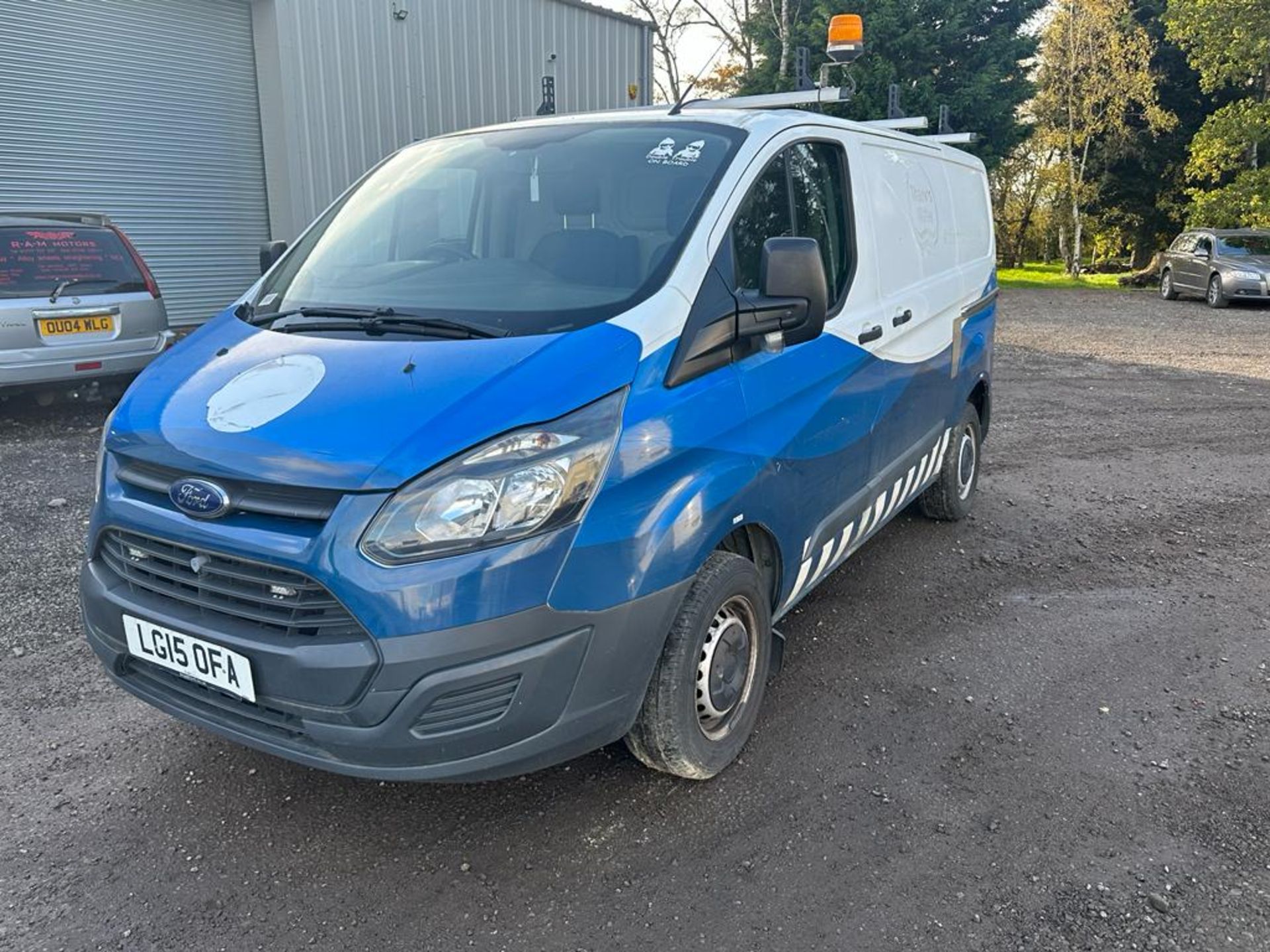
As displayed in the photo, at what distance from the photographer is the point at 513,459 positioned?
2.34 metres

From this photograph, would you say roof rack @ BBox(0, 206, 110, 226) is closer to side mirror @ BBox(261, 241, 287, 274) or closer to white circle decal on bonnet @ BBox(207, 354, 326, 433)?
side mirror @ BBox(261, 241, 287, 274)

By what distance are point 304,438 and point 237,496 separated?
23 centimetres

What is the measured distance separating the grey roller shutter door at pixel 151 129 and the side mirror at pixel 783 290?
10207 millimetres

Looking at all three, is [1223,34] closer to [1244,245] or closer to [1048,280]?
[1048,280]

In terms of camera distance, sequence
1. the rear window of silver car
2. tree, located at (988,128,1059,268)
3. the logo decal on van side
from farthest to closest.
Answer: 1. tree, located at (988,128,1059,268)
2. the rear window of silver car
3. the logo decal on van side

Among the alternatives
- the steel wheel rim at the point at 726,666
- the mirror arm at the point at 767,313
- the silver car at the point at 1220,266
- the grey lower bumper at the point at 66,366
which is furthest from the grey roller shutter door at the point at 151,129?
the silver car at the point at 1220,266

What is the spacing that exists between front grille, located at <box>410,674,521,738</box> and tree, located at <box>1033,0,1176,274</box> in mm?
29157

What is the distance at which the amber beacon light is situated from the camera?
5.40 m

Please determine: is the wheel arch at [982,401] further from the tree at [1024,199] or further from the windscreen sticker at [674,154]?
the tree at [1024,199]

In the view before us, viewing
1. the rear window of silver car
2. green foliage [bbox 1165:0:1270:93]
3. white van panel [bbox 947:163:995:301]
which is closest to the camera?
white van panel [bbox 947:163:995:301]

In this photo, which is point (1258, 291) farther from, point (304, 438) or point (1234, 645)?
point (304, 438)

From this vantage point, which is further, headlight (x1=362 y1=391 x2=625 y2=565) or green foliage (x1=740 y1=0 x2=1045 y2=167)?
green foliage (x1=740 y1=0 x2=1045 y2=167)

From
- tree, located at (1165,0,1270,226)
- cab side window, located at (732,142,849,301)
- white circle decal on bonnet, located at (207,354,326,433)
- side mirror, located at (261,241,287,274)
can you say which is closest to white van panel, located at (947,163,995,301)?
cab side window, located at (732,142,849,301)

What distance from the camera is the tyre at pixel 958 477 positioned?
17.7 feet
